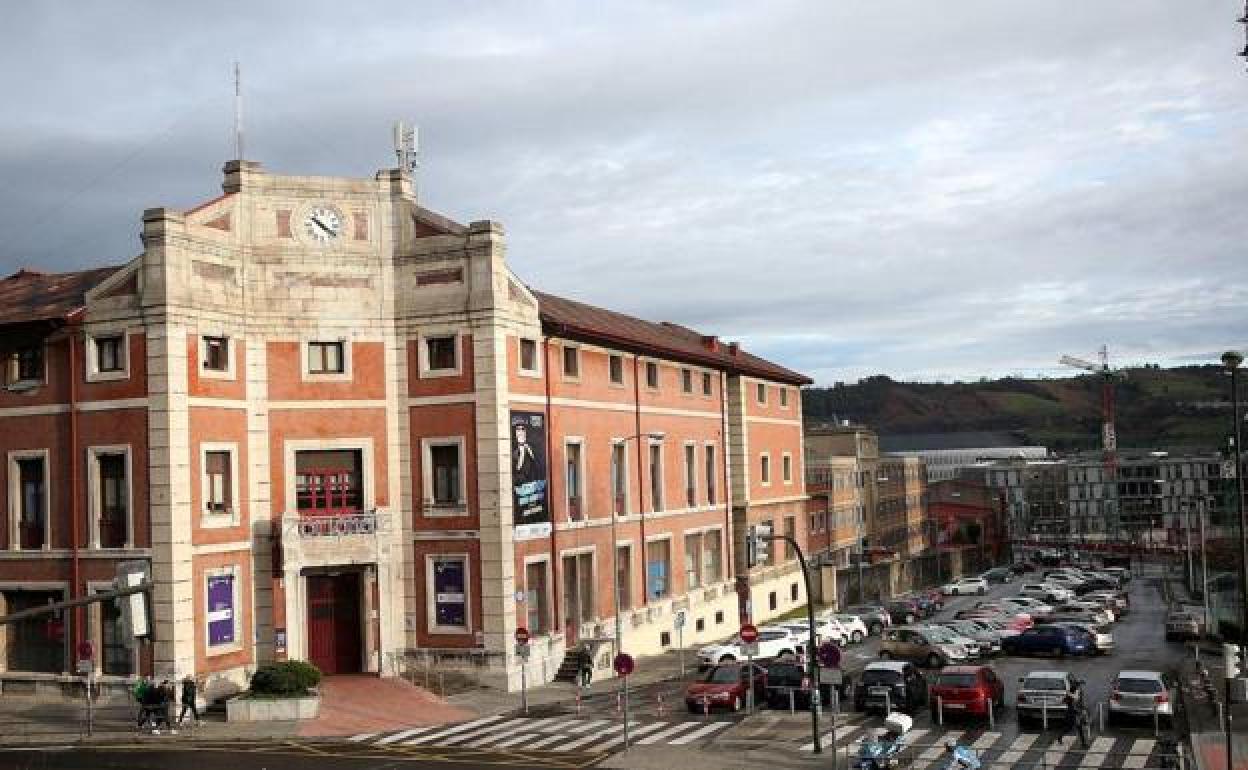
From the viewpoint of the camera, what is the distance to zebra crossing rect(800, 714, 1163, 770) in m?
30.7

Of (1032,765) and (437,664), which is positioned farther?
(437,664)

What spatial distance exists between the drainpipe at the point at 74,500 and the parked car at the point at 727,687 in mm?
21229

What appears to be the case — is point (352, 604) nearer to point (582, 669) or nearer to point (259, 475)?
point (259, 475)

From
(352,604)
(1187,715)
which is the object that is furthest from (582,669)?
(1187,715)

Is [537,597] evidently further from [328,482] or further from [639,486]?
[639,486]

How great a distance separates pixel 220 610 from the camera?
4188 cm

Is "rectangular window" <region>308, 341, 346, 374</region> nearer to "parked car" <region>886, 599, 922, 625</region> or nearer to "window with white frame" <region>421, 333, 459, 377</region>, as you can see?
"window with white frame" <region>421, 333, 459, 377</region>

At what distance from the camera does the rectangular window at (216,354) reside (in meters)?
42.8

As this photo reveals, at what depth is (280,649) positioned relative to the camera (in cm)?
4316

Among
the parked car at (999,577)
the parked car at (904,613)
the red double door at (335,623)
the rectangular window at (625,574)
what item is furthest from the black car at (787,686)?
the parked car at (999,577)

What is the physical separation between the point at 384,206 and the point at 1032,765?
98.2ft

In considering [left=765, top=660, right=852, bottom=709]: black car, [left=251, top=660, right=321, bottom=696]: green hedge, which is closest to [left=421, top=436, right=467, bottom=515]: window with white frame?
[left=251, top=660, right=321, bottom=696]: green hedge

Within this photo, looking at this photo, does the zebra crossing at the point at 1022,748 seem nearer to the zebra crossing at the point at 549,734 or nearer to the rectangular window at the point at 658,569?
the zebra crossing at the point at 549,734

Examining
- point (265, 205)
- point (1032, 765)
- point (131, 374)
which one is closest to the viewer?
point (1032, 765)
